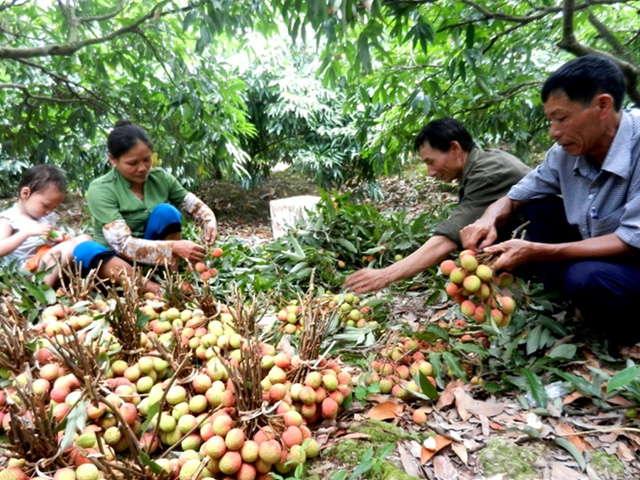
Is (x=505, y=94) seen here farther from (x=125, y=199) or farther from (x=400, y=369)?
(x=125, y=199)

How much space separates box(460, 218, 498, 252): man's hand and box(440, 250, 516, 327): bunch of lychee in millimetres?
220

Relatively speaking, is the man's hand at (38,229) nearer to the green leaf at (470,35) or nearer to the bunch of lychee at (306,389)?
the bunch of lychee at (306,389)

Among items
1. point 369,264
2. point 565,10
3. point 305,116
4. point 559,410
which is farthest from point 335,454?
point 305,116

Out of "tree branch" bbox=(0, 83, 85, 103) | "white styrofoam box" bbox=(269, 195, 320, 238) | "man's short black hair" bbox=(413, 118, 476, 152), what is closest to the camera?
"man's short black hair" bbox=(413, 118, 476, 152)

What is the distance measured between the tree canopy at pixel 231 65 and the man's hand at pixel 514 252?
0.85 metres

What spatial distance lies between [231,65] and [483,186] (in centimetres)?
232

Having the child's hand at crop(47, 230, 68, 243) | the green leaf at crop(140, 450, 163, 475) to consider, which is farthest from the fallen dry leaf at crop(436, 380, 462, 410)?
the child's hand at crop(47, 230, 68, 243)

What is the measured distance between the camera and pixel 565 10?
1880 millimetres

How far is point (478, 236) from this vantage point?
1.75 m

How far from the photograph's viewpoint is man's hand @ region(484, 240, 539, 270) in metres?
1.43

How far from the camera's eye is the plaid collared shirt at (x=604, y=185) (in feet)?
4.67

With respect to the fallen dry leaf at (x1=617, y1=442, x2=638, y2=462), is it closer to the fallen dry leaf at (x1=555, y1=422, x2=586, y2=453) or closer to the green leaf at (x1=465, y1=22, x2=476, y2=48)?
the fallen dry leaf at (x1=555, y1=422, x2=586, y2=453)

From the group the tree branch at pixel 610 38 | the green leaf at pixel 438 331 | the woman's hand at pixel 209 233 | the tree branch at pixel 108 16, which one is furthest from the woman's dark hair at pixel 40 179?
the tree branch at pixel 610 38

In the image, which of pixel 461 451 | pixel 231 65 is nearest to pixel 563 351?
pixel 461 451
